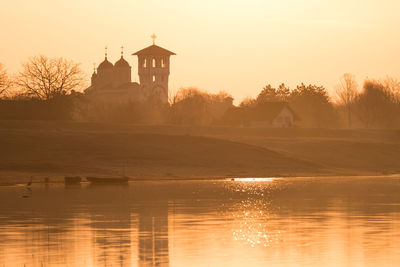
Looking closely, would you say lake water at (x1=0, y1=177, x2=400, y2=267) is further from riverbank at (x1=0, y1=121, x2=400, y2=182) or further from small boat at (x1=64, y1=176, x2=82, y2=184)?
riverbank at (x1=0, y1=121, x2=400, y2=182)

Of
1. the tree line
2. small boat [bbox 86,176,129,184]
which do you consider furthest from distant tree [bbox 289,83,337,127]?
small boat [bbox 86,176,129,184]

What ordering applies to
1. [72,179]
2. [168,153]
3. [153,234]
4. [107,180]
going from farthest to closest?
1. [168,153]
2. [107,180]
3. [72,179]
4. [153,234]

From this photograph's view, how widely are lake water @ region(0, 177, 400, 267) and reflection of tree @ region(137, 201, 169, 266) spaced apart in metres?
0.04

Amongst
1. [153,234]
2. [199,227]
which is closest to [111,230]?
[153,234]

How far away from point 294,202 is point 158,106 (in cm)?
→ 10715

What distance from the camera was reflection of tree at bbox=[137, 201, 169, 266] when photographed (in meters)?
29.2

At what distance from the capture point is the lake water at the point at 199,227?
29.5 meters

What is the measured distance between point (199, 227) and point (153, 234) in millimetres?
3362

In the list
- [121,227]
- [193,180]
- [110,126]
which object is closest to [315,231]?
[121,227]

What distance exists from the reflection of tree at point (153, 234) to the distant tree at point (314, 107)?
13404 cm

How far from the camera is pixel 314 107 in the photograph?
7347 inches

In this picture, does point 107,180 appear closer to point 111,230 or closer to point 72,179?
point 72,179

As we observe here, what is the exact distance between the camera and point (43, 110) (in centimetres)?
12538

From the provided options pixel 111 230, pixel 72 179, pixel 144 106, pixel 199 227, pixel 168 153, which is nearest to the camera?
pixel 111 230
